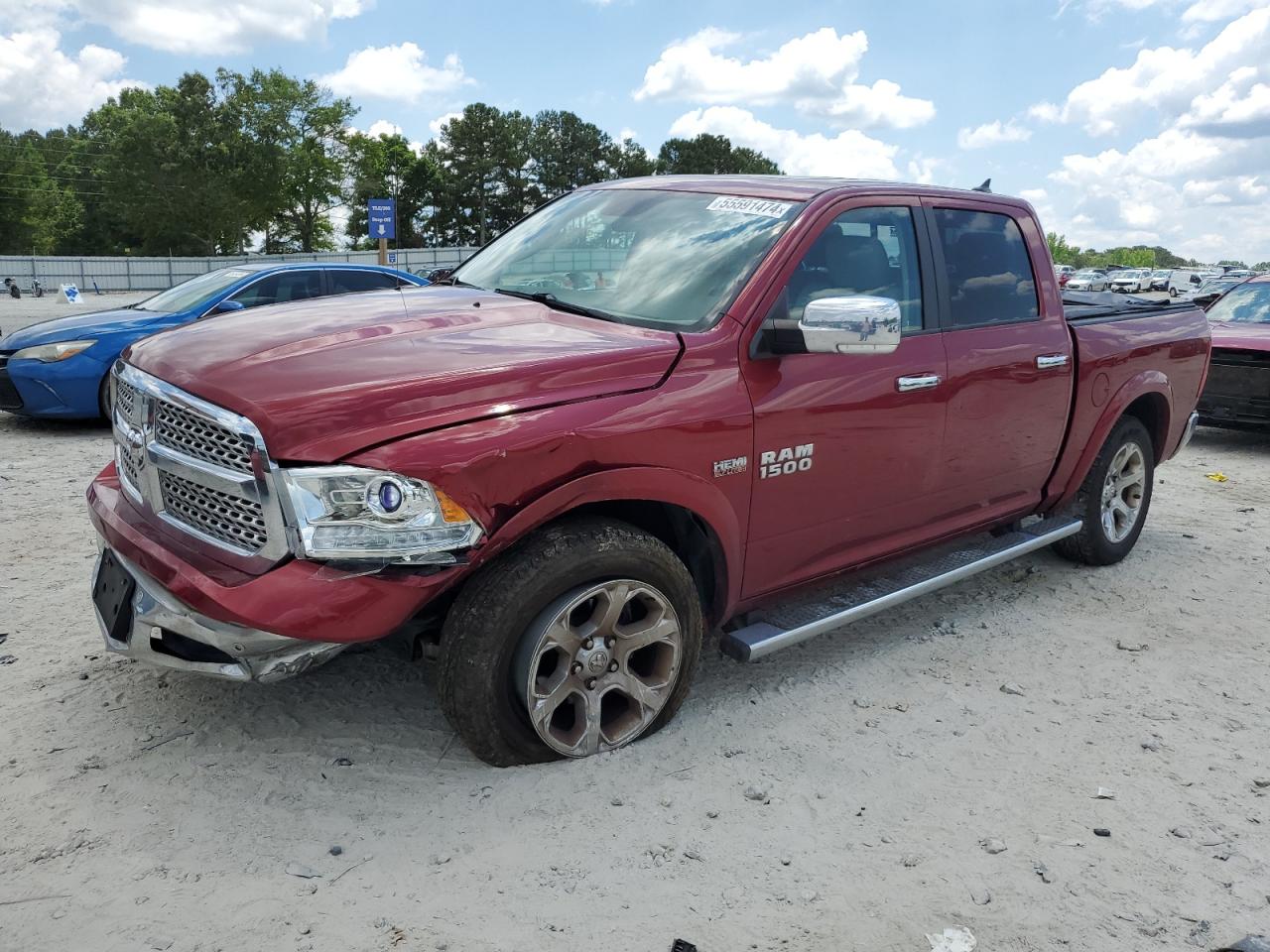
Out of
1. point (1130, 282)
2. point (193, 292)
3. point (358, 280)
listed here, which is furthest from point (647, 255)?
point (1130, 282)

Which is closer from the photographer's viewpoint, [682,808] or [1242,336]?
[682,808]

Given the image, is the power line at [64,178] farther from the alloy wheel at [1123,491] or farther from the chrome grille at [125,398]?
the alloy wheel at [1123,491]

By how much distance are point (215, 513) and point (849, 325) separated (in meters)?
2.06

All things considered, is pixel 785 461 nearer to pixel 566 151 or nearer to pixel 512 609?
pixel 512 609

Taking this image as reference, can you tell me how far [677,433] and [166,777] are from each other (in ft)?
6.45

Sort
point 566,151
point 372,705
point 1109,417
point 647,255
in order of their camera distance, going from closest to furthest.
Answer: point 372,705 → point 647,255 → point 1109,417 → point 566,151

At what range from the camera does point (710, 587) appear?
141 inches

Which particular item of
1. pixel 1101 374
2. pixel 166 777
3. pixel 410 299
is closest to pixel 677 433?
pixel 410 299

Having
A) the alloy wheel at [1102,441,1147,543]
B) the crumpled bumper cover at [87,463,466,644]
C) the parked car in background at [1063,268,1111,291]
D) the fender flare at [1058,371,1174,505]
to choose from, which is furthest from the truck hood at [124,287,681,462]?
the parked car in background at [1063,268,1111,291]

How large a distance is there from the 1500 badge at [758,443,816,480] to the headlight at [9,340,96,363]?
7141mm

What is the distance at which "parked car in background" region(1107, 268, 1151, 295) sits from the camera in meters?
58.3

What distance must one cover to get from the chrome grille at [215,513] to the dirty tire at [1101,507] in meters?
4.27

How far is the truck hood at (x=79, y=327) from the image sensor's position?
27.6ft

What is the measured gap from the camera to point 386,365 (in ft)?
9.50
